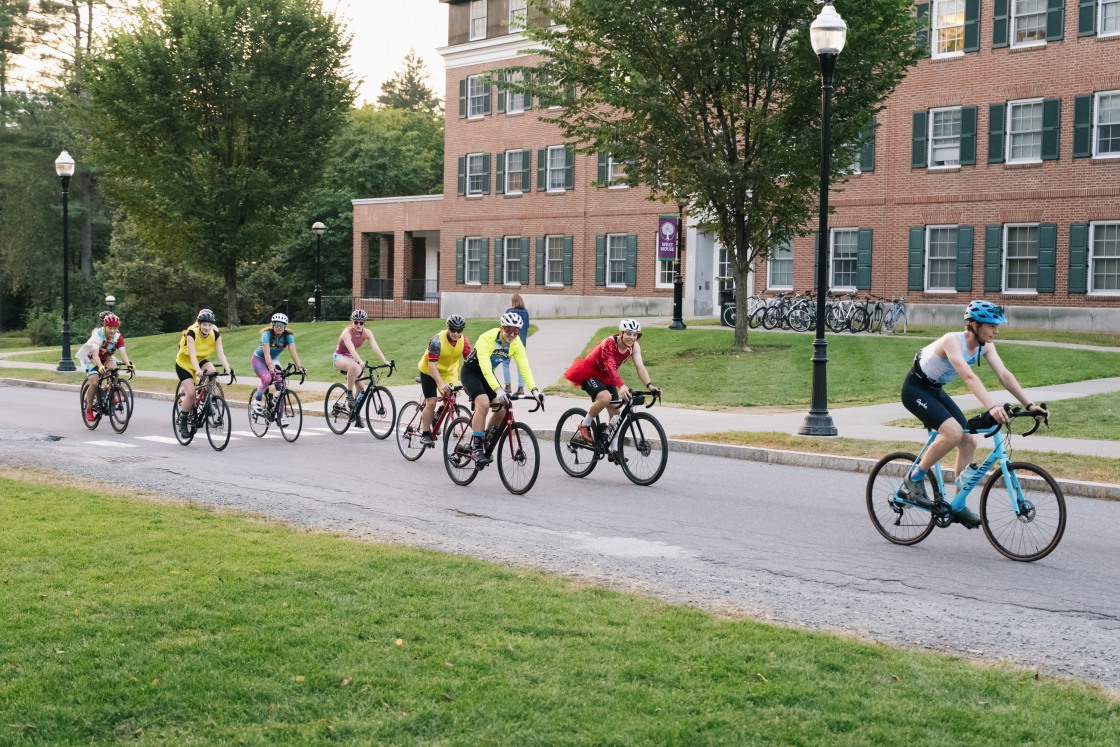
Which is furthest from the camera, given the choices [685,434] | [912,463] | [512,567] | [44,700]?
[685,434]

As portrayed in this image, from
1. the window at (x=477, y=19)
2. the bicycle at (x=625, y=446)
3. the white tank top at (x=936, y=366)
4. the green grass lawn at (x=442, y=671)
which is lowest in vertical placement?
the green grass lawn at (x=442, y=671)

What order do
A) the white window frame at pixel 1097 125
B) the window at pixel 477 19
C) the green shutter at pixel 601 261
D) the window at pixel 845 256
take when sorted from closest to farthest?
the white window frame at pixel 1097 125 < the window at pixel 845 256 < the green shutter at pixel 601 261 < the window at pixel 477 19

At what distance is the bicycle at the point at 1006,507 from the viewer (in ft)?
29.0

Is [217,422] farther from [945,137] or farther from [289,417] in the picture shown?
[945,137]

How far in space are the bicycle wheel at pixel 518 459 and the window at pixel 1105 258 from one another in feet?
88.4

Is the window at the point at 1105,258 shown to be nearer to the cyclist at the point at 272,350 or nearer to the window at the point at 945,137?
the window at the point at 945,137

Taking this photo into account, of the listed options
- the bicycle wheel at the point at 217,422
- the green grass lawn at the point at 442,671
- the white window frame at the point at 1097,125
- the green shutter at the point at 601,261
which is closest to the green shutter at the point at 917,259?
the white window frame at the point at 1097,125

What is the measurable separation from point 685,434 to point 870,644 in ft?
34.7

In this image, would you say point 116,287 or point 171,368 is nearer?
point 171,368

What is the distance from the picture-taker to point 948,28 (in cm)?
3681

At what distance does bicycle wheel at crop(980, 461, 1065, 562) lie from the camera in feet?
29.0

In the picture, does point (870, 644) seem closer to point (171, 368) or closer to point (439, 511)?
point (439, 511)

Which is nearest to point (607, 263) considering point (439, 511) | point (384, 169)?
point (384, 169)

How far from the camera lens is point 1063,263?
34906 millimetres
